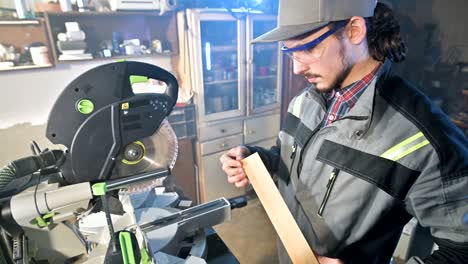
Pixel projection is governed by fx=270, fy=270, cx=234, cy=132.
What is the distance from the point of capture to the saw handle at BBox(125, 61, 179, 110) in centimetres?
67

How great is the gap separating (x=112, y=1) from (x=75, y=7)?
0.83 feet

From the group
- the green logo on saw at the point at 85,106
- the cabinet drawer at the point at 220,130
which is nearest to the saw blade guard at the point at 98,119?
the green logo on saw at the point at 85,106

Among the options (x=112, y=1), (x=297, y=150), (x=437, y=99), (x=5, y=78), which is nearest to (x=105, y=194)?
(x=297, y=150)

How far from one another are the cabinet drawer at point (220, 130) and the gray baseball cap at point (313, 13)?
1.61 meters

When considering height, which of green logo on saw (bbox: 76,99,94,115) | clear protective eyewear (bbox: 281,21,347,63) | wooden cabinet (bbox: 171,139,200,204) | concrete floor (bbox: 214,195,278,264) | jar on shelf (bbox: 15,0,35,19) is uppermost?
jar on shelf (bbox: 15,0,35,19)

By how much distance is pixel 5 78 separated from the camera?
188 centimetres

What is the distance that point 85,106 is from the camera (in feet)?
2.07

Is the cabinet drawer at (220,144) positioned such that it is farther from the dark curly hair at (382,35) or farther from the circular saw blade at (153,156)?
the dark curly hair at (382,35)

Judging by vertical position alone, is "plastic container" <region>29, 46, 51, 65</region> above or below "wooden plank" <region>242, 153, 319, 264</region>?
above

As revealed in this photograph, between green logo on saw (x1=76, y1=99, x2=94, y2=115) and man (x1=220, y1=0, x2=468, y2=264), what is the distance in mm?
434

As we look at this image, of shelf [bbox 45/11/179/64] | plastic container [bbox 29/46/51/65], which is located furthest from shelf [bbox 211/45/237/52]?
plastic container [bbox 29/46/51/65]

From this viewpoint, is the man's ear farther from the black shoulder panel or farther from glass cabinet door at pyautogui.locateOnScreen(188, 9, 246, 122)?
glass cabinet door at pyautogui.locateOnScreen(188, 9, 246, 122)

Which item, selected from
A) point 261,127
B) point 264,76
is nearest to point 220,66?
point 264,76

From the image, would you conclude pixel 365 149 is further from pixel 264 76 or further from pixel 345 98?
pixel 264 76
